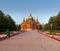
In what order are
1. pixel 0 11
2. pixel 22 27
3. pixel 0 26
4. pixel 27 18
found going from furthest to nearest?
pixel 27 18 < pixel 22 27 < pixel 0 11 < pixel 0 26

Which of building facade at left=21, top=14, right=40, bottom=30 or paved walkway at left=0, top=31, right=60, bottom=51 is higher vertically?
building facade at left=21, top=14, right=40, bottom=30

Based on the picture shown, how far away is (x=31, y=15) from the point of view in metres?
192

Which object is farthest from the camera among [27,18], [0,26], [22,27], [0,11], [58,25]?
[27,18]

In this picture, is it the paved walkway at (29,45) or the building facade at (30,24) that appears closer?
the paved walkway at (29,45)

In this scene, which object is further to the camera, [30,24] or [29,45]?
[30,24]

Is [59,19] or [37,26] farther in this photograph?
[37,26]

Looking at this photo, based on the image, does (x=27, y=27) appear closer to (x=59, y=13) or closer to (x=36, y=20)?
(x=36, y=20)

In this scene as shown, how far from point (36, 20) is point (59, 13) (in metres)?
80.1

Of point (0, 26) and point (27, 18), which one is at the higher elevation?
point (27, 18)

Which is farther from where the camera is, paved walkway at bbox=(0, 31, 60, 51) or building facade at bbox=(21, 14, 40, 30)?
building facade at bbox=(21, 14, 40, 30)

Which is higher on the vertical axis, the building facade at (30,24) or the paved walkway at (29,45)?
the building facade at (30,24)

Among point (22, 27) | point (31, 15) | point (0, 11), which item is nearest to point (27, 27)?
point (22, 27)

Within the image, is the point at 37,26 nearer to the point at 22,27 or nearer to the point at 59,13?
the point at 22,27

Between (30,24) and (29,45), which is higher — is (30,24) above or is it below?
above
